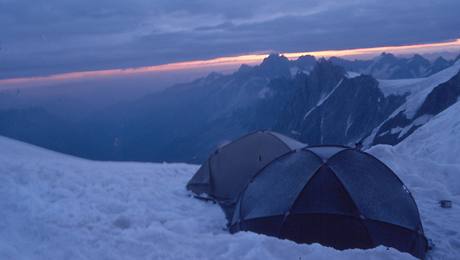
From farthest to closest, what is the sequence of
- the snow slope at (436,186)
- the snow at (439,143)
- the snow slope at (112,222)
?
the snow at (439,143) < the snow slope at (436,186) < the snow slope at (112,222)

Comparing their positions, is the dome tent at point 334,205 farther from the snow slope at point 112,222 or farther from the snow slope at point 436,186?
the snow slope at point 112,222

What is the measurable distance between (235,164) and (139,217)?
15.6ft

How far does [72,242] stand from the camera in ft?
30.6

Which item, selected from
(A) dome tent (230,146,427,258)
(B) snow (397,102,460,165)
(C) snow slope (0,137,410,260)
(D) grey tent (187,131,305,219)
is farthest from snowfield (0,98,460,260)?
(B) snow (397,102,460,165)

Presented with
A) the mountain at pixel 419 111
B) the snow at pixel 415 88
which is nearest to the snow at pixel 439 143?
the mountain at pixel 419 111

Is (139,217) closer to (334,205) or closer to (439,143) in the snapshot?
(334,205)

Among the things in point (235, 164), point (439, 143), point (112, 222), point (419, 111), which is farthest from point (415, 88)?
point (112, 222)

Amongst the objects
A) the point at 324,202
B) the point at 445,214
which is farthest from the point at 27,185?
the point at 445,214

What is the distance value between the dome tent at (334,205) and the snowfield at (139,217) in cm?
99

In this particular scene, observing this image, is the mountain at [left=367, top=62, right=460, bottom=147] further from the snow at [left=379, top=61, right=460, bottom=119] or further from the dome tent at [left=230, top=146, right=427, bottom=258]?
the dome tent at [left=230, top=146, right=427, bottom=258]

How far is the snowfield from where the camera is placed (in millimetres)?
8992

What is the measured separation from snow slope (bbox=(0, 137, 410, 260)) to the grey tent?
779 millimetres

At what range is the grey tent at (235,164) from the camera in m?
15.7

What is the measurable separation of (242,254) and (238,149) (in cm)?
755
